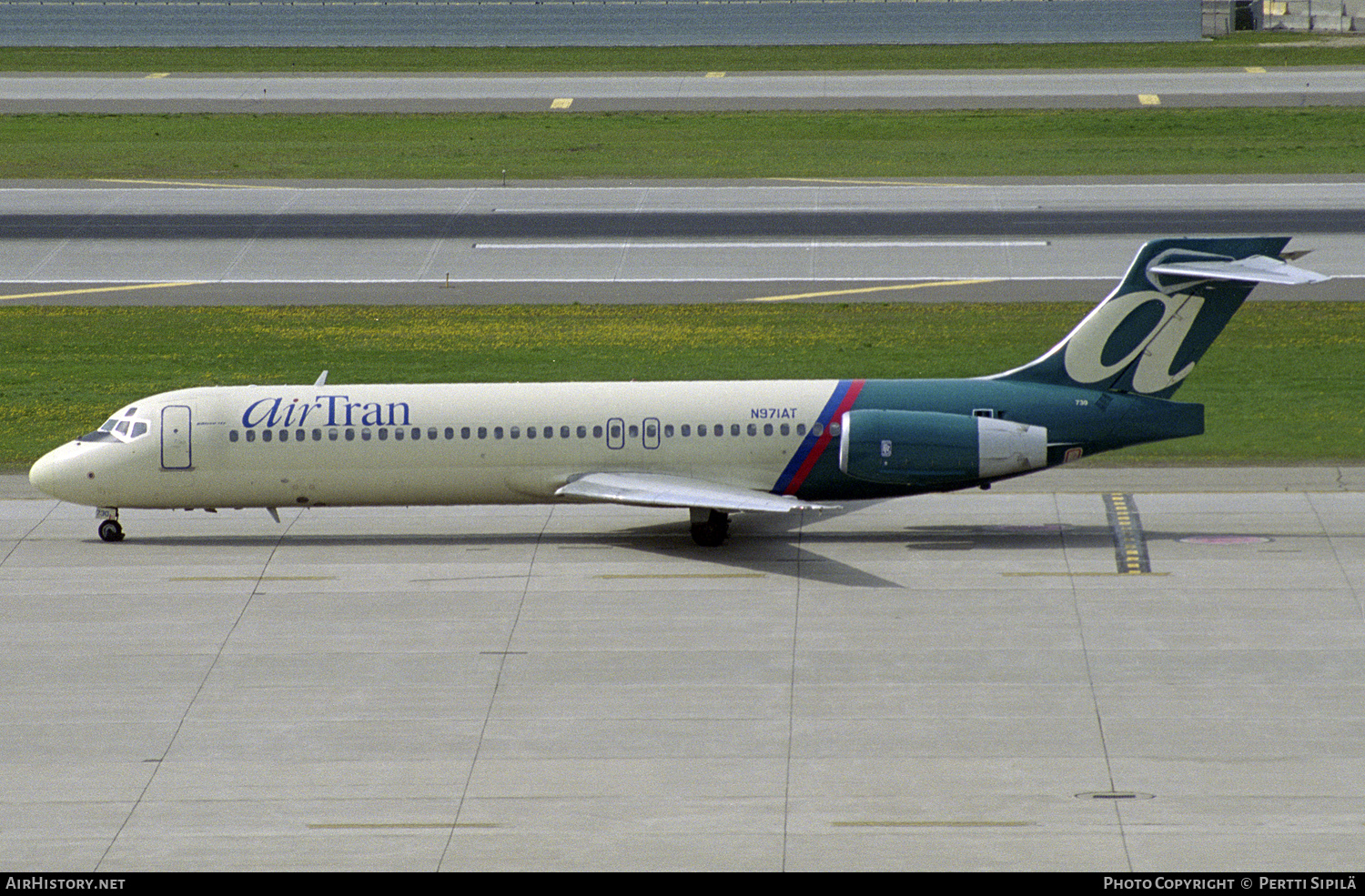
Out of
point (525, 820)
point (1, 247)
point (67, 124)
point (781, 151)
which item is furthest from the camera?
point (67, 124)

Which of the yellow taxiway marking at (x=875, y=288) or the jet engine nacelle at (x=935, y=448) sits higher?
the jet engine nacelle at (x=935, y=448)

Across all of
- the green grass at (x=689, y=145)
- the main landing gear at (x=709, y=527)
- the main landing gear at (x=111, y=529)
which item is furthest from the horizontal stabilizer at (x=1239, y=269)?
the green grass at (x=689, y=145)

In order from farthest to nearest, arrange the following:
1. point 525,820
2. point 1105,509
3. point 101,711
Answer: point 1105,509 < point 101,711 < point 525,820

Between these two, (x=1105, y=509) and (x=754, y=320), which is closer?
(x=1105, y=509)

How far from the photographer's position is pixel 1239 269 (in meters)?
33.8

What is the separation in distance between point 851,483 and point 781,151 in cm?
4778

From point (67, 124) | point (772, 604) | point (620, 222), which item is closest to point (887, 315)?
point (620, 222)

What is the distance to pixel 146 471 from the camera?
35.1 metres

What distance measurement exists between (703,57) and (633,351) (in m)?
60.1

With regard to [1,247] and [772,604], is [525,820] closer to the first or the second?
[772,604]

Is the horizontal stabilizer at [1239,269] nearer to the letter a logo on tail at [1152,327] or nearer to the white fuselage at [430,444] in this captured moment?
the letter a logo on tail at [1152,327]

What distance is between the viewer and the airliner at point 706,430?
34.0m

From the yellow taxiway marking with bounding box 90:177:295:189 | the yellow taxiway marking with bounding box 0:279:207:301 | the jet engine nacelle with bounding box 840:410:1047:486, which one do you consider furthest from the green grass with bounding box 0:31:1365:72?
the jet engine nacelle with bounding box 840:410:1047:486

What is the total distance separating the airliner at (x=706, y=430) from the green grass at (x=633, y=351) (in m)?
7.34
